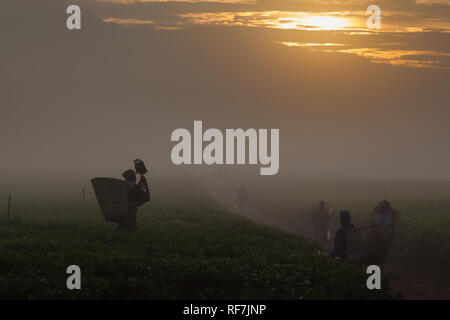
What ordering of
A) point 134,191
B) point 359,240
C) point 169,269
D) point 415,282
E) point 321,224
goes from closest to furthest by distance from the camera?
1. point 169,269
2. point 359,240
3. point 134,191
4. point 415,282
5. point 321,224

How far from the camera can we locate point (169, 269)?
17.9 meters

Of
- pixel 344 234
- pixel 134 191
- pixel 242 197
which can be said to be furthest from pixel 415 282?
pixel 242 197

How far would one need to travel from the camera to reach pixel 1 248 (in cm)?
2014

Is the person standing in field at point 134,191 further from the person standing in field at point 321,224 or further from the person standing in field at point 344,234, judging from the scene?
the person standing in field at point 321,224

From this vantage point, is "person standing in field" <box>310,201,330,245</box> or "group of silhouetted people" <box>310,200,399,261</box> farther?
"person standing in field" <box>310,201,330,245</box>

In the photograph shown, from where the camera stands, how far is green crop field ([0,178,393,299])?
16.2 meters

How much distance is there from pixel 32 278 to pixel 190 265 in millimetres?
5339

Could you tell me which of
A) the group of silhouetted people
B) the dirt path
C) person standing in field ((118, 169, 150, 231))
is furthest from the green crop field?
the dirt path

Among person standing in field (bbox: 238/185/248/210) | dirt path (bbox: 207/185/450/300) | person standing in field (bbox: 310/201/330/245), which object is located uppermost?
person standing in field (bbox: 238/185/248/210)

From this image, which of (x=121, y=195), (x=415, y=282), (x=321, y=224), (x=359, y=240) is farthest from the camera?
(x=321, y=224)

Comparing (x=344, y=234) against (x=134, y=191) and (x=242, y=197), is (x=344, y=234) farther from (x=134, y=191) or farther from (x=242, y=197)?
(x=242, y=197)

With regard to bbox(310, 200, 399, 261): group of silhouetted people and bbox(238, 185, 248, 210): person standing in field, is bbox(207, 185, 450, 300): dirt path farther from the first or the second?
bbox(238, 185, 248, 210): person standing in field
